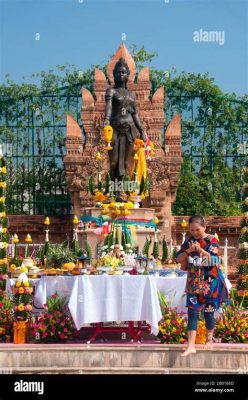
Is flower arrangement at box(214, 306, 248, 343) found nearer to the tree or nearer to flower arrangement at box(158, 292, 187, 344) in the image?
flower arrangement at box(158, 292, 187, 344)

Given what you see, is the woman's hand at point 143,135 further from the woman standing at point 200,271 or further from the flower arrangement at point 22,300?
the woman standing at point 200,271

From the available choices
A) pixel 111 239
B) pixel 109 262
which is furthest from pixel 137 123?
pixel 109 262

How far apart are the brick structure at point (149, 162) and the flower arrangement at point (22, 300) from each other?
8956 millimetres

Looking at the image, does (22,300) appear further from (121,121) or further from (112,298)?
(121,121)

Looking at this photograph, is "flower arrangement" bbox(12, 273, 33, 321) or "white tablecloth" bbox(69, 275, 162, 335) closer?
"white tablecloth" bbox(69, 275, 162, 335)

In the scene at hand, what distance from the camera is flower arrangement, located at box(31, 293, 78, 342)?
8.93 metres

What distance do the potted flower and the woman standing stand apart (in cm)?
186

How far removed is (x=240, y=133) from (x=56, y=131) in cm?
474

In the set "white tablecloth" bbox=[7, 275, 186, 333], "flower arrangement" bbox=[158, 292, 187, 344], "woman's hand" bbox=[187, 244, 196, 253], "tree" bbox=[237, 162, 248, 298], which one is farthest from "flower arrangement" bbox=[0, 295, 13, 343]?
"tree" bbox=[237, 162, 248, 298]

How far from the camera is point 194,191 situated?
21.1 meters

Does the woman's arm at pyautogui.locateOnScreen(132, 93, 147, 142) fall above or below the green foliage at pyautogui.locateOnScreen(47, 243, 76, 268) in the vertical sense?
above

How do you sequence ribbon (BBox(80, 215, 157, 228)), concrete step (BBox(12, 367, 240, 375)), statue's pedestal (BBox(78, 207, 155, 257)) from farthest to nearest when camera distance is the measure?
statue's pedestal (BBox(78, 207, 155, 257))
ribbon (BBox(80, 215, 157, 228))
concrete step (BBox(12, 367, 240, 375))

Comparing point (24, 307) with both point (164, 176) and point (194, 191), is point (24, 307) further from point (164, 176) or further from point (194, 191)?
point (194, 191)

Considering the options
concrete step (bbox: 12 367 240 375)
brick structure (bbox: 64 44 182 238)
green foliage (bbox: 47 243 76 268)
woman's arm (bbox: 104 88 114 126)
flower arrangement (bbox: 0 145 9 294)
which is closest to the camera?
concrete step (bbox: 12 367 240 375)
